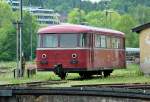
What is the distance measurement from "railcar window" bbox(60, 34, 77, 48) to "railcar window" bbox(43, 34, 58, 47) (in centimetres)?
30

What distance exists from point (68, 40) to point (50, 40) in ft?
3.03

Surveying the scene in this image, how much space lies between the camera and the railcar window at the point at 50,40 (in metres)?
27.8

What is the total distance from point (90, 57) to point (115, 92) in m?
12.3

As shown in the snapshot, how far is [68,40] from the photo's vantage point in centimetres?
2770

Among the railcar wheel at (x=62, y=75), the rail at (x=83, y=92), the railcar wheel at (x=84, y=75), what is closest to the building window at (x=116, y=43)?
the railcar wheel at (x=84, y=75)

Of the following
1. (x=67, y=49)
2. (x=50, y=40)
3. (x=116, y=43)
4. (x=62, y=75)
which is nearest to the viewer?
(x=67, y=49)

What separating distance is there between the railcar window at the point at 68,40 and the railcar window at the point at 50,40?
298 millimetres

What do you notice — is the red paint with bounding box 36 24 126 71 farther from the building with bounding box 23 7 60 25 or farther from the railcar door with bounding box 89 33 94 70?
the building with bounding box 23 7 60 25

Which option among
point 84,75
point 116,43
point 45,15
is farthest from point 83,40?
point 45,15

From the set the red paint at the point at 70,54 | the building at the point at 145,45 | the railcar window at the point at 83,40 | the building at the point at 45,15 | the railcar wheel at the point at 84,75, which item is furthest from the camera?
the building at the point at 45,15

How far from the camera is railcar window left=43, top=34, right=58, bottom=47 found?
91.4 ft

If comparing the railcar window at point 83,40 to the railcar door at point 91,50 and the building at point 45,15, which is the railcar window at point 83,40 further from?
the building at point 45,15

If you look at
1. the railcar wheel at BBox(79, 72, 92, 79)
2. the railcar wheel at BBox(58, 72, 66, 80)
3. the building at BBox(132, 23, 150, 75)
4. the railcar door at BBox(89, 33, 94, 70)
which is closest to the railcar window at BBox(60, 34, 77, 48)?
the railcar door at BBox(89, 33, 94, 70)

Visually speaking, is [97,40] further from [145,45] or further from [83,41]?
[145,45]
